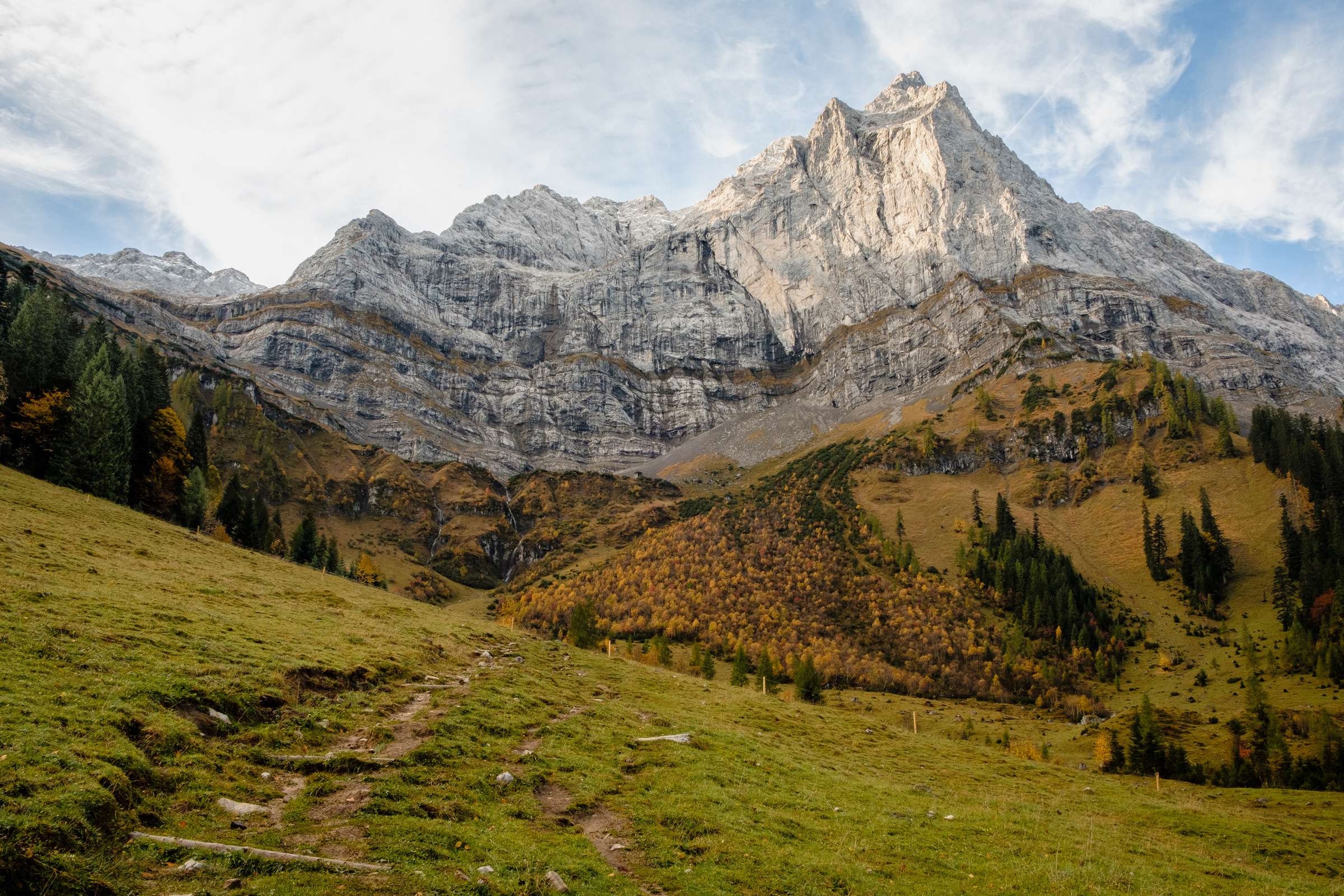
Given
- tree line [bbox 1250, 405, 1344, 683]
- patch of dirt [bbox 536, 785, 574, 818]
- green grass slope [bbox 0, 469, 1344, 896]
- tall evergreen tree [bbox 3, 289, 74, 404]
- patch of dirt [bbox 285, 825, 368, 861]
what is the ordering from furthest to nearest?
tree line [bbox 1250, 405, 1344, 683]
tall evergreen tree [bbox 3, 289, 74, 404]
patch of dirt [bbox 536, 785, 574, 818]
patch of dirt [bbox 285, 825, 368, 861]
green grass slope [bbox 0, 469, 1344, 896]

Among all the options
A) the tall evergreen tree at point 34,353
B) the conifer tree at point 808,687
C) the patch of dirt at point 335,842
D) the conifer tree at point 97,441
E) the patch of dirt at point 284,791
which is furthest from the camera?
the conifer tree at point 808,687

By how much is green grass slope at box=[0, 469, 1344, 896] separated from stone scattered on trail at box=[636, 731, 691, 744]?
48 cm

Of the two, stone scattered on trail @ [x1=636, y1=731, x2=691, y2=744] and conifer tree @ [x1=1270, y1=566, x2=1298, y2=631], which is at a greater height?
conifer tree @ [x1=1270, y1=566, x2=1298, y2=631]

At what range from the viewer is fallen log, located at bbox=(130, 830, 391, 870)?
12469 mm

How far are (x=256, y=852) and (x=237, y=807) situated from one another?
112 inches

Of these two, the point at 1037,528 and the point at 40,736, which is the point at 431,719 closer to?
the point at 40,736

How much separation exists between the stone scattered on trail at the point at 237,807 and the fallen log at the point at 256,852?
196 cm

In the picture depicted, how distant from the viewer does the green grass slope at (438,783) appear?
534 inches

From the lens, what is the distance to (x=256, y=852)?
12844 millimetres

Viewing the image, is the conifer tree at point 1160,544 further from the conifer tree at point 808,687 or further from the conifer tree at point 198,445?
the conifer tree at point 198,445

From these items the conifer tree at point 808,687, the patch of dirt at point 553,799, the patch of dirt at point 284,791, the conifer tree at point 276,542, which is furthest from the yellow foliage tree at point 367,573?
the patch of dirt at point 284,791

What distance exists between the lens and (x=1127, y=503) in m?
195

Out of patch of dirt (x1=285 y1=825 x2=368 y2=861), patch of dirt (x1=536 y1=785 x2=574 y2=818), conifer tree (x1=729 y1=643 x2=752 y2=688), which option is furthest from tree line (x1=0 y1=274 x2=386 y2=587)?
patch of dirt (x1=285 y1=825 x2=368 y2=861)

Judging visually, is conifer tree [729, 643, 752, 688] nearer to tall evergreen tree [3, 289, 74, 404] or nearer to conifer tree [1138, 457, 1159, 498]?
tall evergreen tree [3, 289, 74, 404]
